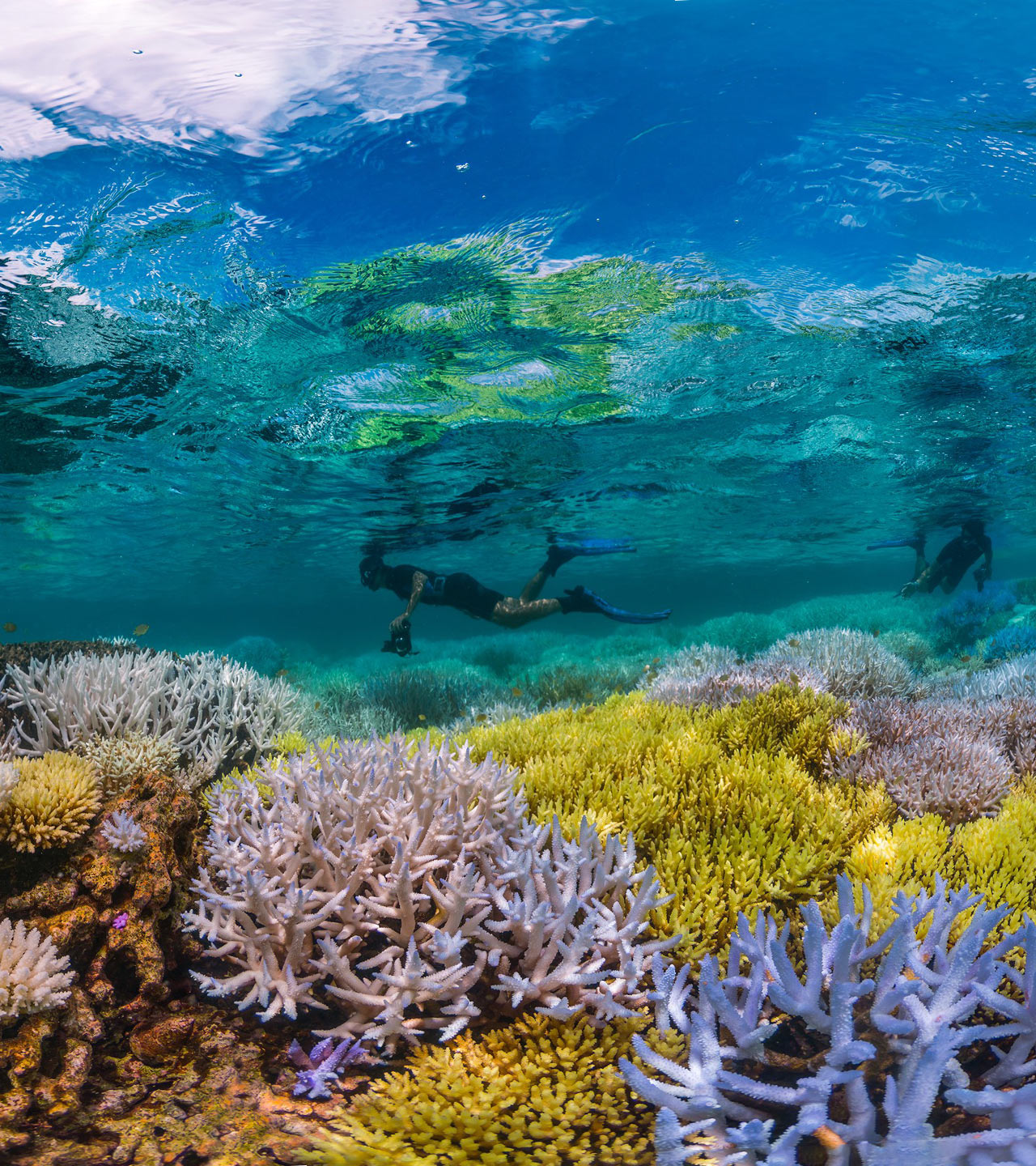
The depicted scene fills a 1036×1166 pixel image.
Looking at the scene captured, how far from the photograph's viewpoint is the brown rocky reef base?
7.73 ft

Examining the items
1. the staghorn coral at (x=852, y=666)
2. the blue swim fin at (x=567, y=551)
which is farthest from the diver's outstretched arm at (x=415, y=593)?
the staghorn coral at (x=852, y=666)

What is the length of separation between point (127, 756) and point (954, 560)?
78.5 feet

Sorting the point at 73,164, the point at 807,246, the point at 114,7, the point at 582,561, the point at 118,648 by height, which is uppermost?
the point at 114,7

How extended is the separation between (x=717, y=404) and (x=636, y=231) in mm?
7012

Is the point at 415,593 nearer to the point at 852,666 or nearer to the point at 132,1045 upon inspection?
the point at 852,666

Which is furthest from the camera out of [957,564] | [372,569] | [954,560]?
[957,564]

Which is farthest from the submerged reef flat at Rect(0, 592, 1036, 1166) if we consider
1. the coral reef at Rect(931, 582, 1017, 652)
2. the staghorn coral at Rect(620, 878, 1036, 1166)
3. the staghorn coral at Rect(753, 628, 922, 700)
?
the coral reef at Rect(931, 582, 1017, 652)

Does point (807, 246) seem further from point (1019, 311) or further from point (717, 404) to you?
point (717, 404)

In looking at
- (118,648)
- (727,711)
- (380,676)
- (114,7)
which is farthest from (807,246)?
(380,676)

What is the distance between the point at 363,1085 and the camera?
2.62 meters

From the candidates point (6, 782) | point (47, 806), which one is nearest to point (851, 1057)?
point (47, 806)

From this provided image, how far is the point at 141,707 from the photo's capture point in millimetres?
5234

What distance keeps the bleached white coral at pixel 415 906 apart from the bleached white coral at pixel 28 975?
560mm

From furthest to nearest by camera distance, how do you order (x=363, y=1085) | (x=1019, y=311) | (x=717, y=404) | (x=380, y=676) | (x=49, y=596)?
(x=49, y=596) < (x=380, y=676) < (x=717, y=404) < (x=1019, y=311) < (x=363, y=1085)
